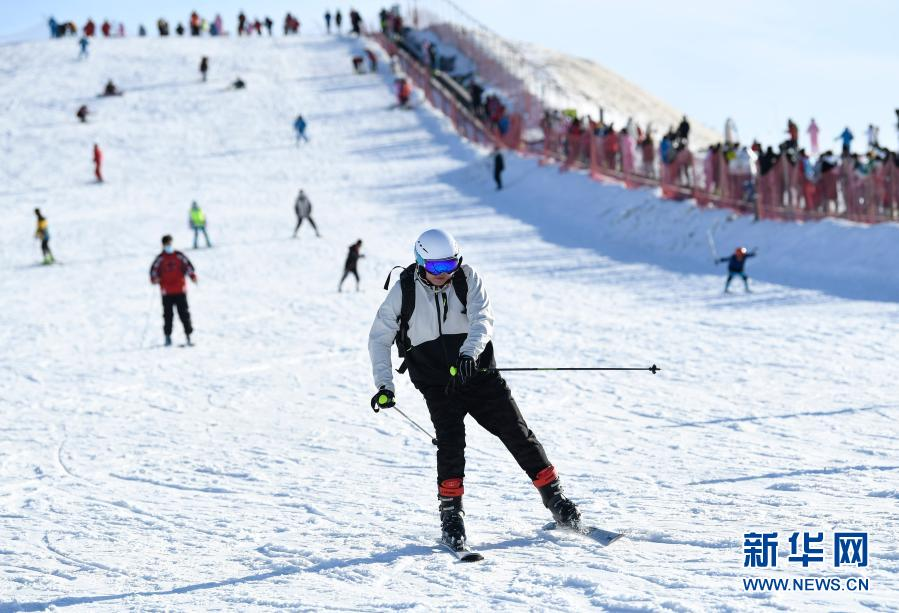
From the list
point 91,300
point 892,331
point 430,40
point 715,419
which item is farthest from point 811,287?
point 430,40

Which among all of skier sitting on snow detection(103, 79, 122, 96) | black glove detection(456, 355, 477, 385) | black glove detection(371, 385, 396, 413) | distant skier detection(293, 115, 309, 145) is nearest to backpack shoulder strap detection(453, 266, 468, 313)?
black glove detection(456, 355, 477, 385)

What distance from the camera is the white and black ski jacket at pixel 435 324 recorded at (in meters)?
5.36

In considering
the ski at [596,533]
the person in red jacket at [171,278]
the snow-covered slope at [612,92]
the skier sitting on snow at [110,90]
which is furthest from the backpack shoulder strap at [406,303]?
the snow-covered slope at [612,92]

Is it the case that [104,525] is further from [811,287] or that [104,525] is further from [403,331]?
[811,287]

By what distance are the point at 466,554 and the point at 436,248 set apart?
1.53 meters

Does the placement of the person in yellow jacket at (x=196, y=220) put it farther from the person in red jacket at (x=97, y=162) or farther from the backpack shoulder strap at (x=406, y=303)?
the backpack shoulder strap at (x=406, y=303)

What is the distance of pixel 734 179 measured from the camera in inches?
785

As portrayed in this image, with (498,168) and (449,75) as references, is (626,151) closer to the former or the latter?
(498,168)

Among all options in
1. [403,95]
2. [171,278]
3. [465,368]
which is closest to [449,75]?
[403,95]

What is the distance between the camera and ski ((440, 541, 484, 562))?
529 centimetres

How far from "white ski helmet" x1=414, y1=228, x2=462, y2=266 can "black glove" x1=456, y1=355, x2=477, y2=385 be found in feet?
1.64

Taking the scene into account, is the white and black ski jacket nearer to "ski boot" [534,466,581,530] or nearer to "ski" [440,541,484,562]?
"ski boot" [534,466,581,530]

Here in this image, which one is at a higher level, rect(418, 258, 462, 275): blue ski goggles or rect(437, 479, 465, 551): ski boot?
rect(418, 258, 462, 275): blue ski goggles

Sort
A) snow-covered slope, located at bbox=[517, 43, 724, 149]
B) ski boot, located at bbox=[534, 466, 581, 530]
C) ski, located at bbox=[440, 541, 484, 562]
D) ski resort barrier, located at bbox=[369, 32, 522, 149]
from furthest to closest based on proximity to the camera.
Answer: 1. snow-covered slope, located at bbox=[517, 43, 724, 149]
2. ski resort barrier, located at bbox=[369, 32, 522, 149]
3. ski boot, located at bbox=[534, 466, 581, 530]
4. ski, located at bbox=[440, 541, 484, 562]
